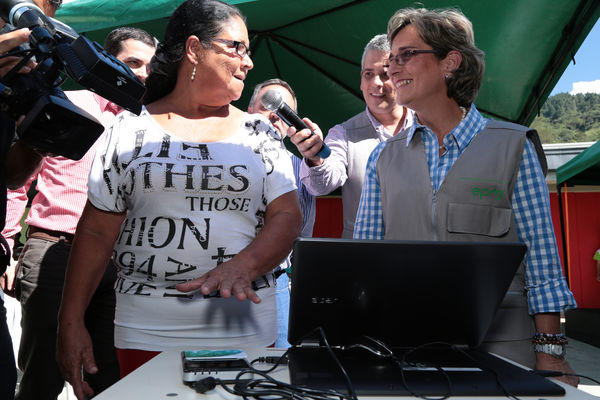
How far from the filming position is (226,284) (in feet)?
3.94

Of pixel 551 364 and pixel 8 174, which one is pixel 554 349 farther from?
pixel 8 174

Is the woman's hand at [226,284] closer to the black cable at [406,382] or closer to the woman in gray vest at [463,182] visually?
the black cable at [406,382]

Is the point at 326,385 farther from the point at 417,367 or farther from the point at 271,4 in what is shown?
the point at 271,4

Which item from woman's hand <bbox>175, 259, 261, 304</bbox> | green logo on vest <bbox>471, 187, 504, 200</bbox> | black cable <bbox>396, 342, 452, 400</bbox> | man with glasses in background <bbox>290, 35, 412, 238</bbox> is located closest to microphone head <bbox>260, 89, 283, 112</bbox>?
man with glasses in background <bbox>290, 35, 412, 238</bbox>

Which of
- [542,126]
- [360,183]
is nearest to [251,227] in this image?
[360,183]

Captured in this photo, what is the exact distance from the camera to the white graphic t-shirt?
1.41 m

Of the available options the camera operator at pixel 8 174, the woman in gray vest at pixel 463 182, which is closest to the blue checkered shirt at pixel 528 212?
the woman in gray vest at pixel 463 182

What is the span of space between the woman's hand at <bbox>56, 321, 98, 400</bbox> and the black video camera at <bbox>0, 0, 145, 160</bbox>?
0.49m

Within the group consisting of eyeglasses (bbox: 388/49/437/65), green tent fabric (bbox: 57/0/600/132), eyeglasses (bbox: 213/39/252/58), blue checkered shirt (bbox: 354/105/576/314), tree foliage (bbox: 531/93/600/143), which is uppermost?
tree foliage (bbox: 531/93/600/143)

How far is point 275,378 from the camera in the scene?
3.37 ft

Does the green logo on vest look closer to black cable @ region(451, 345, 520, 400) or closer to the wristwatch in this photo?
the wristwatch

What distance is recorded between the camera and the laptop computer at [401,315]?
990 mm

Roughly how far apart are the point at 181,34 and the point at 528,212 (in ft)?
3.86

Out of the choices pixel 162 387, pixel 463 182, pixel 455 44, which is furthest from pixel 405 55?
pixel 162 387
